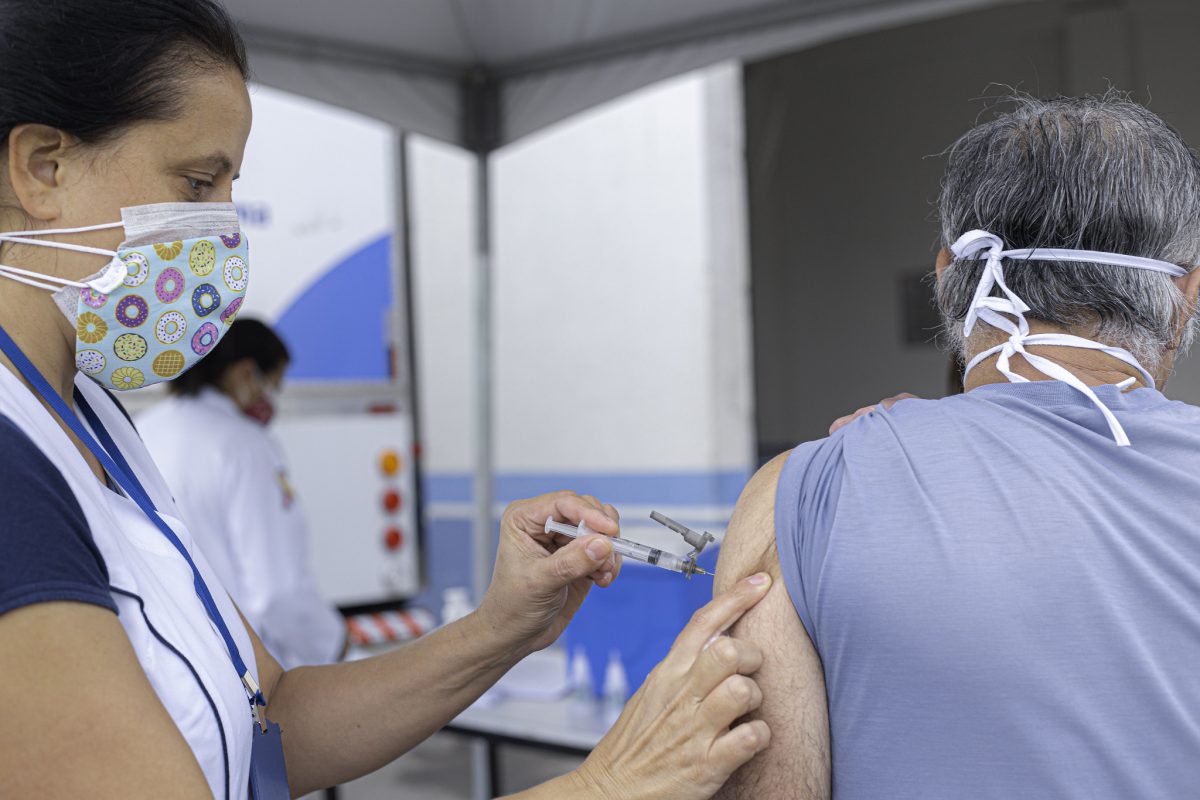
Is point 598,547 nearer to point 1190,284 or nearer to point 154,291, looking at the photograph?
point 154,291

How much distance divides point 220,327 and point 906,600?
2.64 ft

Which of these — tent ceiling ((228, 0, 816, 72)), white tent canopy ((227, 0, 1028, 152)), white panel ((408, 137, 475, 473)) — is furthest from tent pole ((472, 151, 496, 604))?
white panel ((408, 137, 475, 473))

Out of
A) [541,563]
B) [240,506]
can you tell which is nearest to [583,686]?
[240,506]

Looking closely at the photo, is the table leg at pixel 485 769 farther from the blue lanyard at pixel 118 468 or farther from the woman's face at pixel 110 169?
the woman's face at pixel 110 169

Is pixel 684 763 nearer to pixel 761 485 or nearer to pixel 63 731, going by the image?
pixel 761 485

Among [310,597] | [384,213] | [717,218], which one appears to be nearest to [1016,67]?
[717,218]

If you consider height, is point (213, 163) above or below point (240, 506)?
above

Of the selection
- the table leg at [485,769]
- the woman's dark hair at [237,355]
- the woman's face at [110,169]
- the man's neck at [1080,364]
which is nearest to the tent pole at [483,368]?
the table leg at [485,769]

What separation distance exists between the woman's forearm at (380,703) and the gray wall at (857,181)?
184 inches

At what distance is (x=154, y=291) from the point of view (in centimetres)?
118

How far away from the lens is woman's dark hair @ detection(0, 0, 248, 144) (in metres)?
1.02

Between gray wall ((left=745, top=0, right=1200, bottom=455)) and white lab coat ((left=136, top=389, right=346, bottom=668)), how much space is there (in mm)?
3789

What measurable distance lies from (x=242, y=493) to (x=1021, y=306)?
250 centimetres

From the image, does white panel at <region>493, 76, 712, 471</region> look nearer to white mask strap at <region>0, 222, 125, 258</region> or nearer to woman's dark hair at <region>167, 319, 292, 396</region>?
woman's dark hair at <region>167, 319, 292, 396</region>
